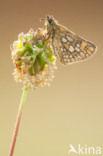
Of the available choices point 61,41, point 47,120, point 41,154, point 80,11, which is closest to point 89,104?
point 47,120

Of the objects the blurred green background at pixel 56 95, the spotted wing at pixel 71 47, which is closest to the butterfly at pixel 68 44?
the spotted wing at pixel 71 47

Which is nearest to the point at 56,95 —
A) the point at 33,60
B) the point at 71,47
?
the point at 71,47

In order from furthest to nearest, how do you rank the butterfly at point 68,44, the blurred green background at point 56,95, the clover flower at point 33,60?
the blurred green background at point 56,95 → the butterfly at point 68,44 → the clover flower at point 33,60

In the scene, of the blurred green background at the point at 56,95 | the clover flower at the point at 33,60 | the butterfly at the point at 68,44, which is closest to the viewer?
the clover flower at the point at 33,60

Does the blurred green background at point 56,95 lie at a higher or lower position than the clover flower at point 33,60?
higher

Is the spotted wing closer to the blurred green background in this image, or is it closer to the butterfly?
the butterfly

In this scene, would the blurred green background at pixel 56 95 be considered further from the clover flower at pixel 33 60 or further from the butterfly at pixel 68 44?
the clover flower at pixel 33 60
